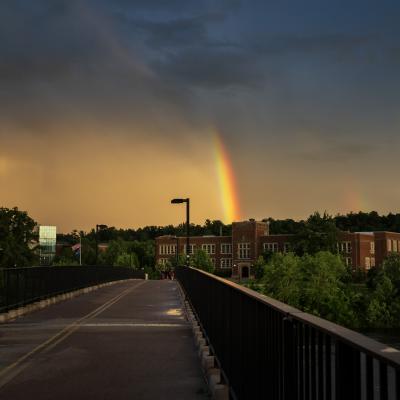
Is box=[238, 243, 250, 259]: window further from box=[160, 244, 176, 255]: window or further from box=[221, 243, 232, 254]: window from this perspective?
box=[160, 244, 176, 255]: window

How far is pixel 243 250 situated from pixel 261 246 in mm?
4681

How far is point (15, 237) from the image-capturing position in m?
82.7

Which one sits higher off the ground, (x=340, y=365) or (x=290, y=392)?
(x=340, y=365)

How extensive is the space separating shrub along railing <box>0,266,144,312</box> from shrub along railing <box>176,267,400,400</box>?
439 inches

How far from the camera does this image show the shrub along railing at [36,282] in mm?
18609

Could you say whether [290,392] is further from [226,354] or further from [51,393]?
[51,393]

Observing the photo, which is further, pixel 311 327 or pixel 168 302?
pixel 168 302

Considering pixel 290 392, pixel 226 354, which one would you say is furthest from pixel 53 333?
pixel 290 392

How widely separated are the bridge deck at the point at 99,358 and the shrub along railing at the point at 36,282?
92 cm

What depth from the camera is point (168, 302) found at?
25.4 m

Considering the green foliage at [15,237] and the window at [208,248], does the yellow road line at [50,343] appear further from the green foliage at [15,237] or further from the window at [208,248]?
the window at [208,248]

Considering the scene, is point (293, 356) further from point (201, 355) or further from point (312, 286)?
point (312, 286)

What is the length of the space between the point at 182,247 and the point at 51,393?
540ft

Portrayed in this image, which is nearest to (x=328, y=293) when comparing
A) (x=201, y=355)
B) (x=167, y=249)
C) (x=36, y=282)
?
(x=167, y=249)
